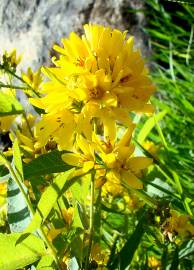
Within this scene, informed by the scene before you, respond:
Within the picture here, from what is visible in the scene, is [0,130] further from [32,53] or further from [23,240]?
[32,53]

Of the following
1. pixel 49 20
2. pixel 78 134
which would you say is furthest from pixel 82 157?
pixel 49 20

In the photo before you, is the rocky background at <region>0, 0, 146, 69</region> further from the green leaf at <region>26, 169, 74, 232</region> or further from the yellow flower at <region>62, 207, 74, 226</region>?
the green leaf at <region>26, 169, 74, 232</region>

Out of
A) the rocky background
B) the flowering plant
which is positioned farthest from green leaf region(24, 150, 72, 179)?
the rocky background

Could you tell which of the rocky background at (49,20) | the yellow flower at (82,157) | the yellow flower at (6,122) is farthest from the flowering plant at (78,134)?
the rocky background at (49,20)

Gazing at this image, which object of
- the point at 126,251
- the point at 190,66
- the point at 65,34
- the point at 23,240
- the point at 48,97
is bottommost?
the point at 190,66

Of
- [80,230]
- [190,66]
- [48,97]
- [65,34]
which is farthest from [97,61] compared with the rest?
[65,34]
